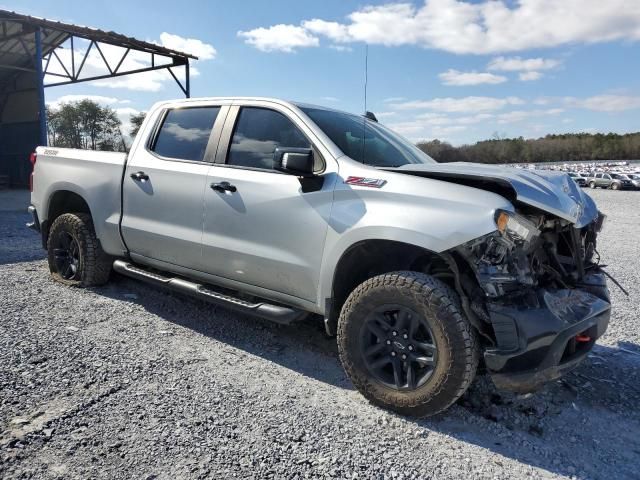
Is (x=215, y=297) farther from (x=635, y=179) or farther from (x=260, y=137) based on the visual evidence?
(x=635, y=179)

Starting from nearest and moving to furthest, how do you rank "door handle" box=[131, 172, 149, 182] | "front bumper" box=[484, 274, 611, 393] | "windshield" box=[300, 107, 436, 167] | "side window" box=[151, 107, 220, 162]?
"front bumper" box=[484, 274, 611, 393], "windshield" box=[300, 107, 436, 167], "side window" box=[151, 107, 220, 162], "door handle" box=[131, 172, 149, 182]

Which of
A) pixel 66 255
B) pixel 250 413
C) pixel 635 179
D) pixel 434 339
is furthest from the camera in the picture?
pixel 635 179

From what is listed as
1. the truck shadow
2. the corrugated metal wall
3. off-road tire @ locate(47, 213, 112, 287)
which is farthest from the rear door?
the corrugated metal wall

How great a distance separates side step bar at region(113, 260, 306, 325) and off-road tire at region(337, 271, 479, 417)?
47 cm

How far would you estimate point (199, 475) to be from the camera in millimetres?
2285

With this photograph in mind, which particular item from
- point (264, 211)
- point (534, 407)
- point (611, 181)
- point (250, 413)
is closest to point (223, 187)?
point (264, 211)

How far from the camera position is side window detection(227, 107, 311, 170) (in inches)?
140

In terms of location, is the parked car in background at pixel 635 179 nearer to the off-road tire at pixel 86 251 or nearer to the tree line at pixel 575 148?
the tree line at pixel 575 148

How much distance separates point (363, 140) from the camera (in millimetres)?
3664

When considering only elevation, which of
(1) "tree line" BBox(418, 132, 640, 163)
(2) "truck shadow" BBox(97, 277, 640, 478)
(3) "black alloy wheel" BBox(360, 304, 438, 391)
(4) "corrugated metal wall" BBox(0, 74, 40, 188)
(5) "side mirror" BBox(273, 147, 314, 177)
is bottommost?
(2) "truck shadow" BBox(97, 277, 640, 478)

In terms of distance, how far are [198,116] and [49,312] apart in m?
2.24

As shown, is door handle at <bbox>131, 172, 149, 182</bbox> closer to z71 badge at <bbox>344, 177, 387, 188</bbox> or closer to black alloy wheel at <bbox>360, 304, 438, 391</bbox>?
z71 badge at <bbox>344, 177, 387, 188</bbox>

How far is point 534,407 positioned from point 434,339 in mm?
970

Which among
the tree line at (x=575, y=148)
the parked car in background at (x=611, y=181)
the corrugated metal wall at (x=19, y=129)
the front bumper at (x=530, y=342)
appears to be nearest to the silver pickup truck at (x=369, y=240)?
the front bumper at (x=530, y=342)
